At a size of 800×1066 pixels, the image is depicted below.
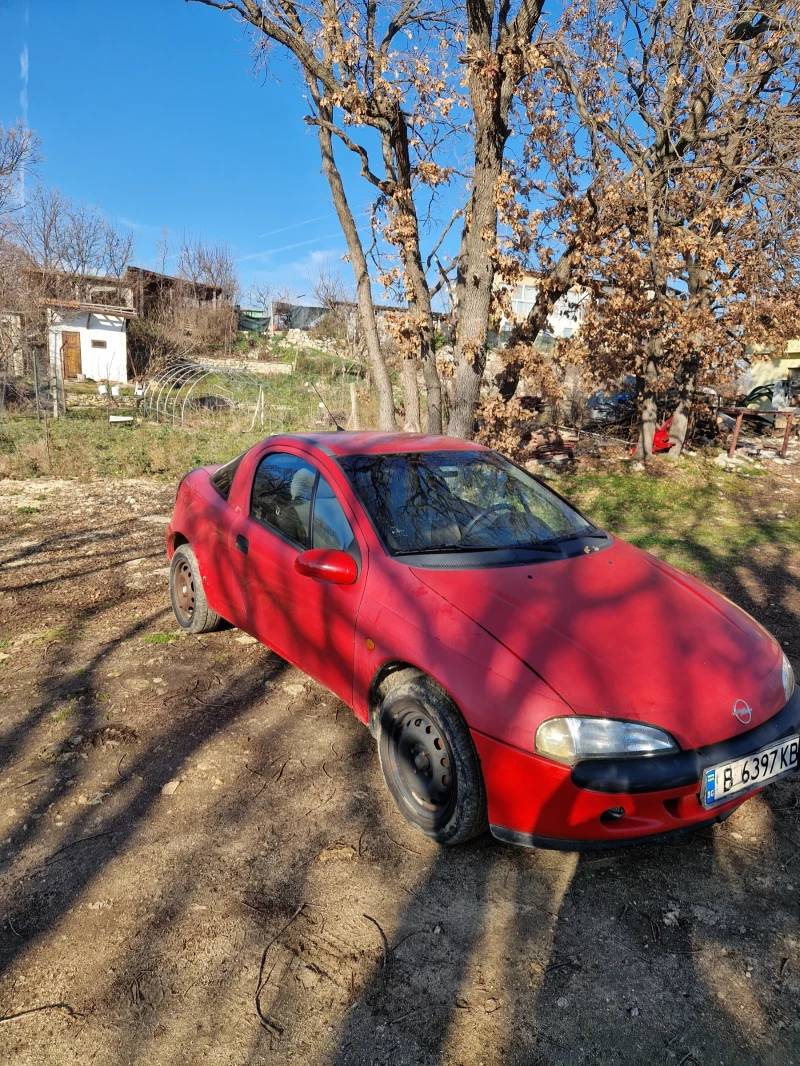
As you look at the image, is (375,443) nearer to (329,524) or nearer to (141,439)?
(329,524)

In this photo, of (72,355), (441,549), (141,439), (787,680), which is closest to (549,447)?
(141,439)

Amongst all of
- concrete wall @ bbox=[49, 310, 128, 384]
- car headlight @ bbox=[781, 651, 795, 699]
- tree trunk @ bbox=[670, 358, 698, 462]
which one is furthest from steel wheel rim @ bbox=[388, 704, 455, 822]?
concrete wall @ bbox=[49, 310, 128, 384]

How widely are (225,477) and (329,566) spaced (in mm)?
1661

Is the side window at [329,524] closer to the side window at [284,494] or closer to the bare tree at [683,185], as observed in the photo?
the side window at [284,494]

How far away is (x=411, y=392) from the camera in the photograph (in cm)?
1002

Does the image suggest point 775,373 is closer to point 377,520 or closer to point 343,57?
point 343,57

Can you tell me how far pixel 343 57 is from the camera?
8.27 metres

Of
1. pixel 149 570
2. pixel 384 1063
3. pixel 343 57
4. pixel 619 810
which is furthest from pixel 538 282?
pixel 384 1063

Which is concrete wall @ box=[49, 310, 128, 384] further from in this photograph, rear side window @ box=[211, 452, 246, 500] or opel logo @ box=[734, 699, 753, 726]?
opel logo @ box=[734, 699, 753, 726]

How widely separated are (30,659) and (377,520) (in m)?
2.72

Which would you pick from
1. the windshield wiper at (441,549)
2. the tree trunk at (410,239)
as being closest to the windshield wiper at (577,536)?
the windshield wiper at (441,549)

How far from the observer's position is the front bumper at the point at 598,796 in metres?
2.42

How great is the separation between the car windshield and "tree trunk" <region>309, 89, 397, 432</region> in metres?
5.64

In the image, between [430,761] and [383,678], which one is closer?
[430,761]
